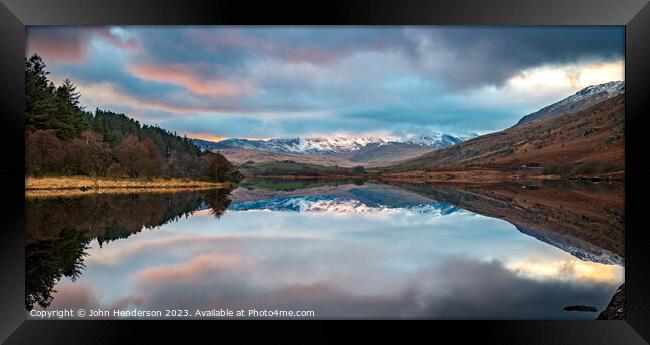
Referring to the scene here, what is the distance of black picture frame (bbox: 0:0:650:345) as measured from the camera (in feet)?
21.1

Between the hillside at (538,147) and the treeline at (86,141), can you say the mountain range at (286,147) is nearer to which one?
the treeline at (86,141)

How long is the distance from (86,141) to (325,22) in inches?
622

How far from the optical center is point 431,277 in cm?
859

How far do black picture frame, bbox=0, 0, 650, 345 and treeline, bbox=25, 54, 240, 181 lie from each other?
3.87 ft

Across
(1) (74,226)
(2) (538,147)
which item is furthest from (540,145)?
(1) (74,226)

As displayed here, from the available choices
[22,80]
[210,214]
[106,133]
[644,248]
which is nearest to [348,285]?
[644,248]

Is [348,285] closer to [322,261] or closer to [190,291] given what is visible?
[322,261]

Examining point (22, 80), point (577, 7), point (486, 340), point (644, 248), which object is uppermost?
point (577, 7)

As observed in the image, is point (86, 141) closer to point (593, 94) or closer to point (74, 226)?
point (74, 226)

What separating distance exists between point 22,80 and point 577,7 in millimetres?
8687

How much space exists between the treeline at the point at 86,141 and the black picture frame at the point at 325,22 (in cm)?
118

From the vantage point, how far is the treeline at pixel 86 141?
36.3ft

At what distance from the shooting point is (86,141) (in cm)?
1862

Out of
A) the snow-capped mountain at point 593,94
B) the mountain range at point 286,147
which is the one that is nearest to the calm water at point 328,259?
the snow-capped mountain at point 593,94
